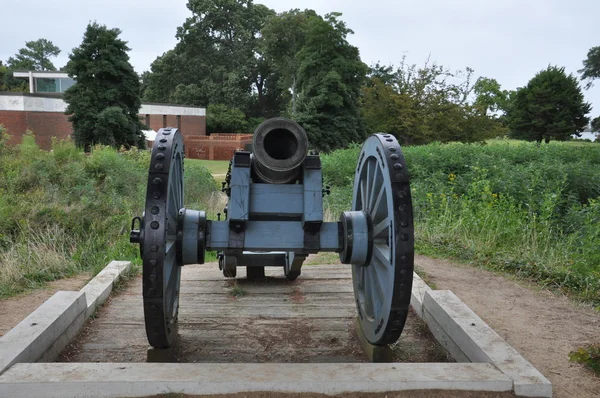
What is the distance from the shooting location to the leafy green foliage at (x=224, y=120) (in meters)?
42.2

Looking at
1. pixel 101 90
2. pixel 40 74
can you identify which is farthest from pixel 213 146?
pixel 40 74

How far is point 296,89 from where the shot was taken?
36969 millimetres

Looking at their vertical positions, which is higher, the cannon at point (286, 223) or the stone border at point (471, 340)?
the cannon at point (286, 223)

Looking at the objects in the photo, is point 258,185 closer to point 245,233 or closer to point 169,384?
point 245,233

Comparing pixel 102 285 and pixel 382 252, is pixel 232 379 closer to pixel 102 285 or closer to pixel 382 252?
pixel 382 252

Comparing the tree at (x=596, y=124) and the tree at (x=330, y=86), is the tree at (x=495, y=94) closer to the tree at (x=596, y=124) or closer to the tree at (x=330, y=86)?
the tree at (x=596, y=124)

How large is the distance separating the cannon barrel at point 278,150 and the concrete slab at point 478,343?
144 cm

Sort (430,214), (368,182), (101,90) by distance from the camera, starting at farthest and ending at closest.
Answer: (101,90) → (430,214) → (368,182)

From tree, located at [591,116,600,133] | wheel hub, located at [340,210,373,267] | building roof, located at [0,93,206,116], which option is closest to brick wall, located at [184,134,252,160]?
building roof, located at [0,93,206,116]

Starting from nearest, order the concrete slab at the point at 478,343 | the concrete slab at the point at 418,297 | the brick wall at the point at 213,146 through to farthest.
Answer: the concrete slab at the point at 478,343, the concrete slab at the point at 418,297, the brick wall at the point at 213,146

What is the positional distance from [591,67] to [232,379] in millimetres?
48893

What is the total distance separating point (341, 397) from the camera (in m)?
2.76

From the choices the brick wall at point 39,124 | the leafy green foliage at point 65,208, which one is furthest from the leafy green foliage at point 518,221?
the brick wall at point 39,124

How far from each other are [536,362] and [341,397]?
1.71m
